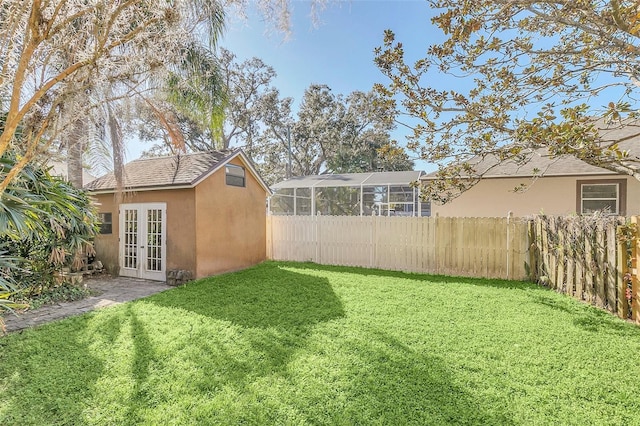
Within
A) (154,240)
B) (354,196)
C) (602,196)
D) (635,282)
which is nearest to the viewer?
(635,282)

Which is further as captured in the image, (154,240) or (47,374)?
(154,240)

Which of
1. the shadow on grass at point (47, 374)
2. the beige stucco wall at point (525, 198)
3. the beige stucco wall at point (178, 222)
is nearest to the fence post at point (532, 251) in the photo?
the beige stucco wall at point (525, 198)

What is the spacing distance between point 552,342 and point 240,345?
4414 mm

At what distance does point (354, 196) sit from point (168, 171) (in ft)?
36.4

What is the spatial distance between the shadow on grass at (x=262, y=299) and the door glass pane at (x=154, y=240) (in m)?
1.86

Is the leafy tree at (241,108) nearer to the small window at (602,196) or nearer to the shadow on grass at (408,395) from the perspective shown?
the small window at (602,196)

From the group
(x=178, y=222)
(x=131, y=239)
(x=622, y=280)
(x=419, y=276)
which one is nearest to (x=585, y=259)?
(x=622, y=280)

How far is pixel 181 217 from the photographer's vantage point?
29.0 ft

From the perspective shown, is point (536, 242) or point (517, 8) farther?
point (536, 242)

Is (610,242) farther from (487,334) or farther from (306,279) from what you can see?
(306,279)

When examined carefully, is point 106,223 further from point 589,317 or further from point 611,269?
point 611,269

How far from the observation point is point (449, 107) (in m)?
4.59

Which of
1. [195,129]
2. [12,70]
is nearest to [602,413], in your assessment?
[12,70]

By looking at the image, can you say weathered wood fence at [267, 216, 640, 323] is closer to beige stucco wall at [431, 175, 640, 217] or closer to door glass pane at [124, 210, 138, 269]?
beige stucco wall at [431, 175, 640, 217]
